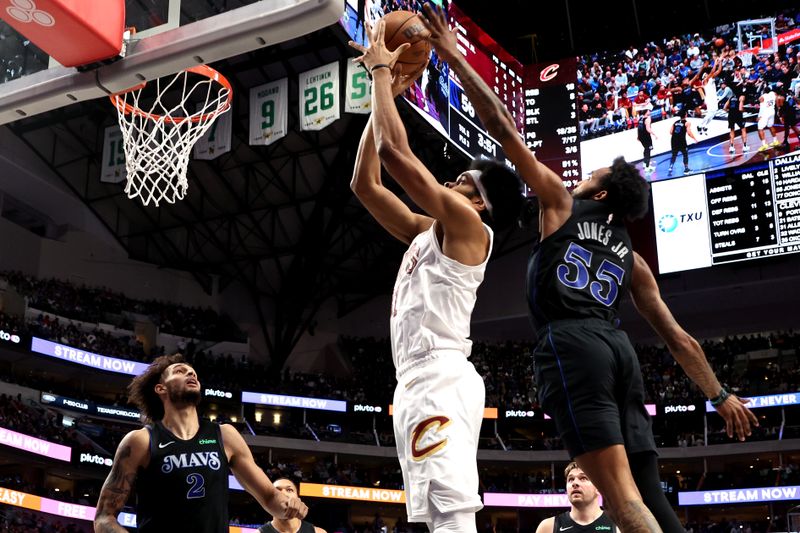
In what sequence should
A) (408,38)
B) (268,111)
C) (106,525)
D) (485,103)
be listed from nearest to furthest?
1. (485,103)
2. (106,525)
3. (408,38)
4. (268,111)

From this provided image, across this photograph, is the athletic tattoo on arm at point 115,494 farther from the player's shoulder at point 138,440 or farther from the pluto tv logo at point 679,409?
the pluto tv logo at point 679,409

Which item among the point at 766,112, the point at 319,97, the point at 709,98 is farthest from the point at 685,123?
the point at 319,97

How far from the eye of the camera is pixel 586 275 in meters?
4.07

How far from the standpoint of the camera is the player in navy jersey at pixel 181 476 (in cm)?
457

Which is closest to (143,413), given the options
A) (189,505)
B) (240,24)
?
(189,505)

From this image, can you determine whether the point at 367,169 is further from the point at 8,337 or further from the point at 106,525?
the point at 8,337

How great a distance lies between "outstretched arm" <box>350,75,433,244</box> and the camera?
15.8ft

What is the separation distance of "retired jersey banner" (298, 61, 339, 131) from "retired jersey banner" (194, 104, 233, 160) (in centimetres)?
225

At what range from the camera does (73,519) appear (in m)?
26.6

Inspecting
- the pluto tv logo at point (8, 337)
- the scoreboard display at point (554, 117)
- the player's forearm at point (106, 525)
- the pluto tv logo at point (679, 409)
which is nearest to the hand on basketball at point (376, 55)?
the player's forearm at point (106, 525)

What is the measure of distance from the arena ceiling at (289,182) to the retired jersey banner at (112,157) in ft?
3.51

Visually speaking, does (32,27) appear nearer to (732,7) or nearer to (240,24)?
(240,24)

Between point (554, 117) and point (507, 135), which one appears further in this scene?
point (554, 117)

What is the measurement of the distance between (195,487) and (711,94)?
19988mm
